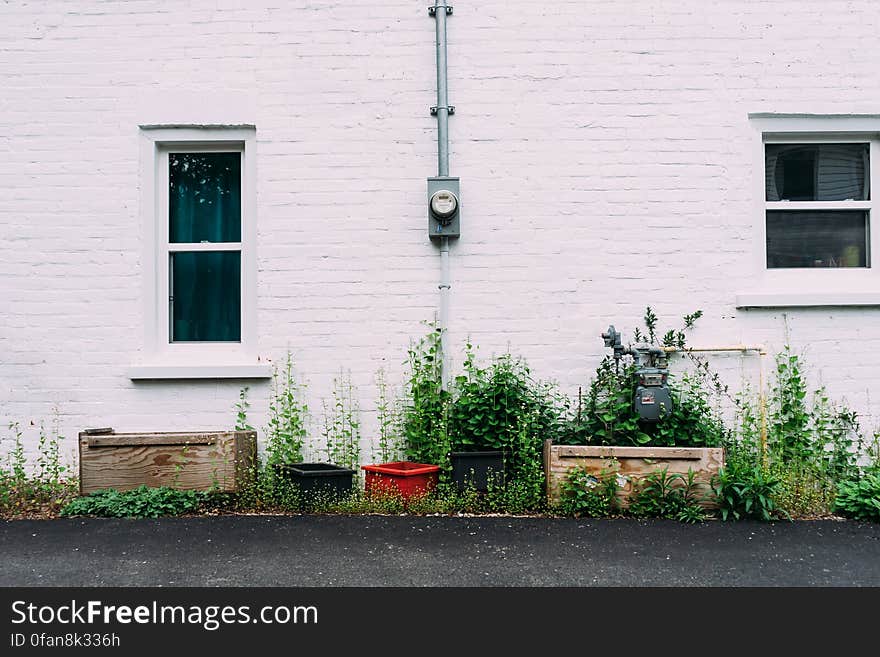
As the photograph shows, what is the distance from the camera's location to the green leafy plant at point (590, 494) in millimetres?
5938

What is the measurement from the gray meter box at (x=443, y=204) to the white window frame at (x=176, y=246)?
148cm

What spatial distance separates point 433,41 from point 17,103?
3421 millimetres

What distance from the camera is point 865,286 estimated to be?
6.95m

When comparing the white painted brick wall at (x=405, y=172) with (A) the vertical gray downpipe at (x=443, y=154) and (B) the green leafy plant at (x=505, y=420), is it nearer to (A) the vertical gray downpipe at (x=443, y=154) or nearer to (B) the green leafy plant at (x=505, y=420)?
(A) the vertical gray downpipe at (x=443, y=154)

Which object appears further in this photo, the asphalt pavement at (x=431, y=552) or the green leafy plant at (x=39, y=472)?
the green leafy plant at (x=39, y=472)

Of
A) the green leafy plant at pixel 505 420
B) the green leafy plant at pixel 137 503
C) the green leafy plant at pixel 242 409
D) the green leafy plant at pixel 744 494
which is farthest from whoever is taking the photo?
the green leafy plant at pixel 242 409

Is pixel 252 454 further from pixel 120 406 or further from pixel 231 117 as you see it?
pixel 231 117

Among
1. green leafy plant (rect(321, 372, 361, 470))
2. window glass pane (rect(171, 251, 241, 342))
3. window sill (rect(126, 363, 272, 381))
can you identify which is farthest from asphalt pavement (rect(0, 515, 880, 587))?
window glass pane (rect(171, 251, 241, 342))

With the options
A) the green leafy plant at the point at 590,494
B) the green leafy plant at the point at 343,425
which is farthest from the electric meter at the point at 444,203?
the green leafy plant at the point at 590,494

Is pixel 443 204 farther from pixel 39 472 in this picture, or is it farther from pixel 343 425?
pixel 39 472

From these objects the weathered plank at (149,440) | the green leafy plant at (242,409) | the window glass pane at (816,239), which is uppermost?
the window glass pane at (816,239)

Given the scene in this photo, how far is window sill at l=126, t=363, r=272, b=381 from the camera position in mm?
6746

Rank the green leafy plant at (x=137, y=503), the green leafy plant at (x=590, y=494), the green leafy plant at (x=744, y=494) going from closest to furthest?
the green leafy plant at (x=744, y=494)
the green leafy plant at (x=590, y=494)
the green leafy plant at (x=137, y=503)

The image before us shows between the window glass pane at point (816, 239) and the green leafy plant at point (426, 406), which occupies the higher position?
the window glass pane at point (816, 239)
